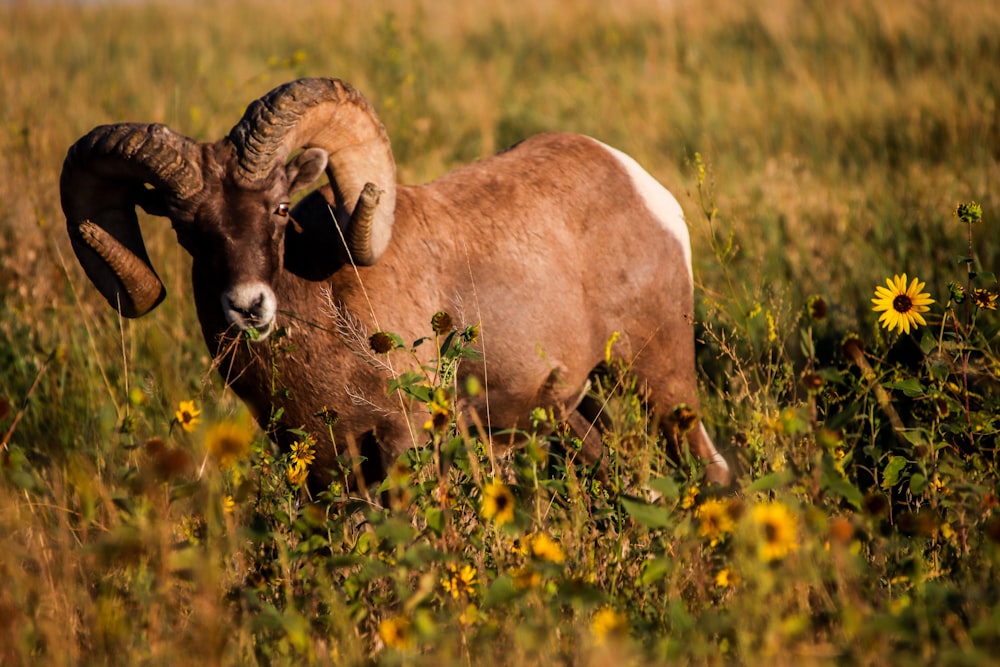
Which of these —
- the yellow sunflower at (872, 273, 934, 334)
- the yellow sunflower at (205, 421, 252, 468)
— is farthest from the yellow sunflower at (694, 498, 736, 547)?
the yellow sunflower at (205, 421, 252, 468)

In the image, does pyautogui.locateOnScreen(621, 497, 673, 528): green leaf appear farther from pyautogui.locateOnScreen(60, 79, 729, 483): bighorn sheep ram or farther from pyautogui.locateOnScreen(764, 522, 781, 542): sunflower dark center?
pyautogui.locateOnScreen(60, 79, 729, 483): bighorn sheep ram

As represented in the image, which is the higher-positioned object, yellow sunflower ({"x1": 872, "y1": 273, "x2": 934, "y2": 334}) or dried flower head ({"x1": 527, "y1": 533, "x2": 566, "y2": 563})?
yellow sunflower ({"x1": 872, "y1": 273, "x2": 934, "y2": 334})

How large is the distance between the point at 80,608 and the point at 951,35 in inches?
408

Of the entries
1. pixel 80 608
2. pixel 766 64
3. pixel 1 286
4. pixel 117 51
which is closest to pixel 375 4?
pixel 117 51

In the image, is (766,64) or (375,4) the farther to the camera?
(375,4)

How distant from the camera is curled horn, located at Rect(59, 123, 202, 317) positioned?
12.9ft

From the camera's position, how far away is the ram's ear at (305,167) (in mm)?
4250

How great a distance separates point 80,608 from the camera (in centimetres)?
330

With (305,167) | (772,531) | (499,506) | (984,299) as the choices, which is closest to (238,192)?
(305,167)

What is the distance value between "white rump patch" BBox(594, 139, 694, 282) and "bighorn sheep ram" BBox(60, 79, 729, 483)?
1cm

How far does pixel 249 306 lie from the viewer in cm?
382

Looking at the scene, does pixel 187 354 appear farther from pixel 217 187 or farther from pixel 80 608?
pixel 80 608

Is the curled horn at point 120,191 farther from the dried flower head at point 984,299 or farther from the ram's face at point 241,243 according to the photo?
the dried flower head at point 984,299

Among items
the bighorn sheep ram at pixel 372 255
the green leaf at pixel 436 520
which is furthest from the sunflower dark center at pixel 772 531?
the bighorn sheep ram at pixel 372 255
